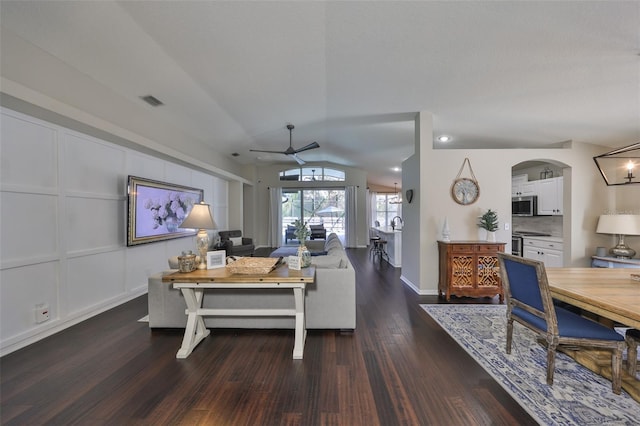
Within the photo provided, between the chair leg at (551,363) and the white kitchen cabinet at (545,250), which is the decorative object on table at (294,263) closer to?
the chair leg at (551,363)

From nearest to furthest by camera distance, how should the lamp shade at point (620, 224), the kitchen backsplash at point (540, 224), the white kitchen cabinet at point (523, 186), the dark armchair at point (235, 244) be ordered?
1. the lamp shade at point (620, 224)
2. the kitchen backsplash at point (540, 224)
3. the white kitchen cabinet at point (523, 186)
4. the dark armchair at point (235, 244)

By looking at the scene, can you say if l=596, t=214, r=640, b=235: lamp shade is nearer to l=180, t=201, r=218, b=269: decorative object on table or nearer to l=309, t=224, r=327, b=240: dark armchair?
l=180, t=201, r=218, b=269: decorative object on table

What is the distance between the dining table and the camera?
4.95ft

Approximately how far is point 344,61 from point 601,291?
3000 mm

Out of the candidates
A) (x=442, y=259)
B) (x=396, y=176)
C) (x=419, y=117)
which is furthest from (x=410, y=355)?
(x=396, y=176)

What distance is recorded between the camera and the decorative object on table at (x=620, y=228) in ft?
11.5

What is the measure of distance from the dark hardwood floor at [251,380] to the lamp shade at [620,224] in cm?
340

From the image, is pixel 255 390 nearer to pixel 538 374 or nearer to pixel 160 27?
pixel 538 374

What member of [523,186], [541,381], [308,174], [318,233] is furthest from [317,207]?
[541,381]

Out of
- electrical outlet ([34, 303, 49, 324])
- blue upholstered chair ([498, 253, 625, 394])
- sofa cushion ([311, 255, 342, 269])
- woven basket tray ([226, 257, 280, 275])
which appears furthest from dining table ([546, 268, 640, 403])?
electrical outlet ([34, 303, 49, 324])

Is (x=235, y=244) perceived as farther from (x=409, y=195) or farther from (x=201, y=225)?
(x=409, y=195)

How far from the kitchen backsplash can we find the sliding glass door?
5.02 m

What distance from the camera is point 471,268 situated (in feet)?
11.7

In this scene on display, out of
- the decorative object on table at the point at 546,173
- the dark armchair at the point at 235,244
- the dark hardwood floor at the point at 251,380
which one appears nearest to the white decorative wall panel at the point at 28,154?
the dark hardwood floor at the point at 251,380
